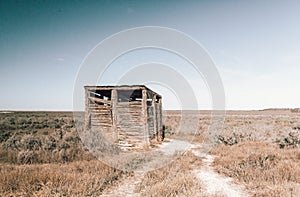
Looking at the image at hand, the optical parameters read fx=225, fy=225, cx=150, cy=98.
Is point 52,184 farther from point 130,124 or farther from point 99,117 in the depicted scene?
point 130,124

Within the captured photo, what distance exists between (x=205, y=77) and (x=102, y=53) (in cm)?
664

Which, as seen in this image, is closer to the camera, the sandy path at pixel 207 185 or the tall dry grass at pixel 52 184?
the tall dry grass at pixel 52 184

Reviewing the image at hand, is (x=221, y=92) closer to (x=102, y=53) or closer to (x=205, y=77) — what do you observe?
(x=205, y=77)

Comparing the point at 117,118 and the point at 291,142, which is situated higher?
the point at 117,118

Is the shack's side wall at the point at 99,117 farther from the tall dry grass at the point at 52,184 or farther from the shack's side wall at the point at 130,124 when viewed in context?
the tall dry grass at the point at 52,184

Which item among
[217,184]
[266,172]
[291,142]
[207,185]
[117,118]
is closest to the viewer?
[207,185]

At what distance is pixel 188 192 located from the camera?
14.9 feet

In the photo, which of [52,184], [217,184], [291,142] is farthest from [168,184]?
[291,142]

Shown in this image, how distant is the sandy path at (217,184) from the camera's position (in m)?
4.95

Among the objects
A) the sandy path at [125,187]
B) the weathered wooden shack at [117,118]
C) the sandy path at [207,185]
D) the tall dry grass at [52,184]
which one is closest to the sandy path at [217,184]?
the sandy path at [207,185]

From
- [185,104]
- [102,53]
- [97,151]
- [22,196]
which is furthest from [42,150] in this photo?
[185,104]

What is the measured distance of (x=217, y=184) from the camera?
5598 millimetres

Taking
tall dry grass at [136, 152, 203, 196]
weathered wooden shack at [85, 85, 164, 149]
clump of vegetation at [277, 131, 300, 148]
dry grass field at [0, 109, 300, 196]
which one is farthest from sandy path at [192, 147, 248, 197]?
clump of vegetation at [277, 131, 300, 148]

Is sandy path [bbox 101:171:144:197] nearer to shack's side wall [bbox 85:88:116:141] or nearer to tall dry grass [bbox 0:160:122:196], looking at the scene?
tall dry grass [bbox 0:160:122:196]
